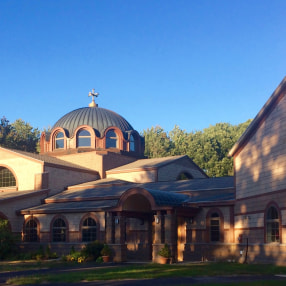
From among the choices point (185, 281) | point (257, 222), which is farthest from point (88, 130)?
point (185, 281)

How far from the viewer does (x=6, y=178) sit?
4228cm

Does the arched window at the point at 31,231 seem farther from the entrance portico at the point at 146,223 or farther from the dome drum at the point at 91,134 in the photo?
the dome drum at the point at 91,134

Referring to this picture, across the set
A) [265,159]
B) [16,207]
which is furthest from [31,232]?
[265,159]

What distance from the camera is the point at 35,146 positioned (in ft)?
239

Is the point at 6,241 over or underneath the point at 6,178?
underneath

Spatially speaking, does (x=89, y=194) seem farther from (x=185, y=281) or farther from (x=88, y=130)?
(x=185, y=281)

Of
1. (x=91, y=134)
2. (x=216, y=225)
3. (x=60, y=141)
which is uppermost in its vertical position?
(x=91, y=134)

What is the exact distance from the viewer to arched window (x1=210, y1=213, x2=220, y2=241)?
2961 cm

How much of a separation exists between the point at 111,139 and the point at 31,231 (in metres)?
12.8

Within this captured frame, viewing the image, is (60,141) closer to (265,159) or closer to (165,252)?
(165,252)

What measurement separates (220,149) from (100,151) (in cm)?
2505

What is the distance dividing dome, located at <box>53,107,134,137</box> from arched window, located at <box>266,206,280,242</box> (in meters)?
23.3

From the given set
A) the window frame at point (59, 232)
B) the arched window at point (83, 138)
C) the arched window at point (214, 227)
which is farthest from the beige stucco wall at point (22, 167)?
the arched window at point (214, 227)

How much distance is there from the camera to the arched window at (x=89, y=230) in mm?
33906
